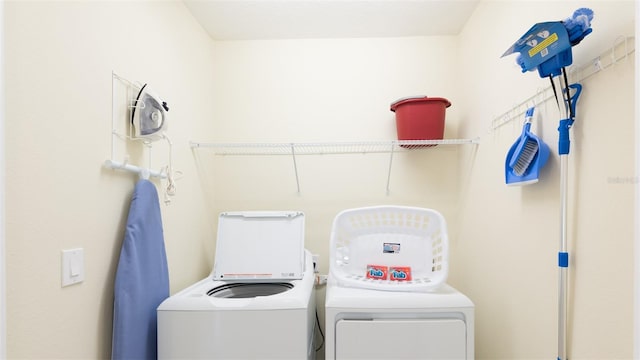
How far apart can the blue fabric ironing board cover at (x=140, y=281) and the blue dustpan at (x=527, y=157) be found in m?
1.65

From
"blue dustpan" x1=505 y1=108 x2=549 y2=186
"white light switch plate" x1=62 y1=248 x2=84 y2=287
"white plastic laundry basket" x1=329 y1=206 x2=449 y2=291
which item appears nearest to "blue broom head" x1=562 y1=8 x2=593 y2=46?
"blue dustpan" x1=505 y1=108 x2=549 y2=186

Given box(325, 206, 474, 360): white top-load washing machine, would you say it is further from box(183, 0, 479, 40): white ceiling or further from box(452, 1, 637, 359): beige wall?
box(183, 0, 479, 40): white ceiling

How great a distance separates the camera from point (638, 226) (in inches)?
36.7

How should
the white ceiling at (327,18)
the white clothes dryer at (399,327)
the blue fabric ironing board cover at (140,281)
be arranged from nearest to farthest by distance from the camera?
1. the blue fabric ironing board cover at (140,281)
2. the white clothes dryer at (399,327)
3. the white ceiling at (327,18)

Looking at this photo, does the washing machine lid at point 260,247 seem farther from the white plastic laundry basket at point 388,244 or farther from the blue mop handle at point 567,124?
the blue mop handle at point 567,124

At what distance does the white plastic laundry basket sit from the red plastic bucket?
1.86 feet

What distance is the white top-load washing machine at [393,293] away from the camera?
1580 mm

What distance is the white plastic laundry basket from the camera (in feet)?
6.29

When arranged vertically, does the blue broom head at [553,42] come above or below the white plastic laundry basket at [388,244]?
above

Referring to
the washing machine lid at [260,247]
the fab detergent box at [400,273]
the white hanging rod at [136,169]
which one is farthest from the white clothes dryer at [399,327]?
the white hanging rod at [136,169]

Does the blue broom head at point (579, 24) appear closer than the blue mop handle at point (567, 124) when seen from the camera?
Yes

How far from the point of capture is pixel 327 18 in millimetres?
2324

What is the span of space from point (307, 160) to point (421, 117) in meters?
0.86

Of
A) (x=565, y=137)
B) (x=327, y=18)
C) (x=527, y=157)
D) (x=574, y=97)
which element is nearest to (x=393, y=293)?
(x=527, y=157)
